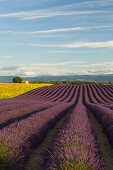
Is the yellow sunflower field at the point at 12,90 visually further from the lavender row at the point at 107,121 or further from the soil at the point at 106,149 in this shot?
the soil at the point at 106,149

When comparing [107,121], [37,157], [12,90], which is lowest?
[12,90]

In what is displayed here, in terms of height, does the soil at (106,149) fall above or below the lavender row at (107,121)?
below

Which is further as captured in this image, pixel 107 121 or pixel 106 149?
pixel 107 121

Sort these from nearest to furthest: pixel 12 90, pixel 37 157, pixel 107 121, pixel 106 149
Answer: pixel 37 157 → pixel 106 149 → pixel 107 121 → pixel 12 90

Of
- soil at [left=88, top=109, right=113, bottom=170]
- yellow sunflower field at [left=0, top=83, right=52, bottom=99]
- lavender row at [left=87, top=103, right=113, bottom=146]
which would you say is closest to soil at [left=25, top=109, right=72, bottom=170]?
soil at [left=88, top=109, right=113, bottom=170]

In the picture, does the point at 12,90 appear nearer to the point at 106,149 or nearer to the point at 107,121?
the point at 107,121

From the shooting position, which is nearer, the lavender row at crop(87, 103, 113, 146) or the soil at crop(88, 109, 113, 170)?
the soil at crop(88, 109, 113, 170)

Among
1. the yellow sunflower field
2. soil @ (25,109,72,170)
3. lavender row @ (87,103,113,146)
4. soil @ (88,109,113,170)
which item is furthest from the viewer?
the yellow sunflower field

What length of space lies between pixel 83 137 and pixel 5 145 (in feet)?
5.70

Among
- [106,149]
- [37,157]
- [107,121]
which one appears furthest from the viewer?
[107,121]

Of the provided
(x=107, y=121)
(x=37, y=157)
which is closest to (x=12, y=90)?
(x=107, y=121)

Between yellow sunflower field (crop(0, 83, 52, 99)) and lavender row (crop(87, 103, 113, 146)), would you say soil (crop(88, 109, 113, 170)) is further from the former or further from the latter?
yellow sunflower field (crop(0, 83, 52, 99))

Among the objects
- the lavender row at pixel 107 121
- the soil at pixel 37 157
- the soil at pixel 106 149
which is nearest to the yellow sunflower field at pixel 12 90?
the lavender row at pixel 107 121

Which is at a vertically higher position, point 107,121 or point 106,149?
point 107,121
